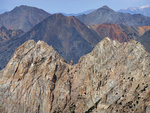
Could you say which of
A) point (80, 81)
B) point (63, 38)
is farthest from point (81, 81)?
point (63, 38)

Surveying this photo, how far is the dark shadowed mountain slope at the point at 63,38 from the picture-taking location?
4188 inches

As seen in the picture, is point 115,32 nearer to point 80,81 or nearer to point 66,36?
point 66,36

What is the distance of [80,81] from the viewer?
877 inches

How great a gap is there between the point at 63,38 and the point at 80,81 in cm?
9605

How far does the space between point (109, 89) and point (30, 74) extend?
9.17m

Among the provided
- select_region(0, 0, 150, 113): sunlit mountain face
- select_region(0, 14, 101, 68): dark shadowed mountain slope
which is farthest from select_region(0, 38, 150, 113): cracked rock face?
select_region(0, 14, 101, 68): dark shadowed mountain slope

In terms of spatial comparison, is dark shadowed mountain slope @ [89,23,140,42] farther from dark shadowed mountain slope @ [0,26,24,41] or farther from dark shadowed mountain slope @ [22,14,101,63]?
dark shadowed mountain slope @ [0,26,24,41]

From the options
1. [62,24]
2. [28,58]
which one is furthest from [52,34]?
[28,58]

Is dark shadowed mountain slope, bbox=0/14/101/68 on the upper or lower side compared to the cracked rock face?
lower

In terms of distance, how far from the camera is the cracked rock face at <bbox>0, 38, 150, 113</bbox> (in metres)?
19.2

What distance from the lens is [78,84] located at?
22266 mm

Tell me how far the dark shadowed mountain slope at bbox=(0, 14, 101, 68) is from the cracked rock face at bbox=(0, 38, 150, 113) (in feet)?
249

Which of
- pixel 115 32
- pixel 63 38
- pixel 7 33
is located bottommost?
pixel 7 33

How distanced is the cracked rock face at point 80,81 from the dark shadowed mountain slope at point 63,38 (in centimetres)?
7580
